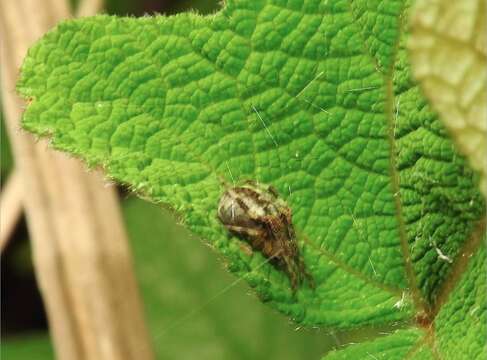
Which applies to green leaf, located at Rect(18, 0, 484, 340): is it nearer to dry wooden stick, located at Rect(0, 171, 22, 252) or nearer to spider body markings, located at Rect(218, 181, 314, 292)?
spider body markings, located at Rect(218, 181, 314, 292)

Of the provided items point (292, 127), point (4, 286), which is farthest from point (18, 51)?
point (292, 127)

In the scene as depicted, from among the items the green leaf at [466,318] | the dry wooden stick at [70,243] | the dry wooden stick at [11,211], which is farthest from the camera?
the dry wooden stick at [11,211]

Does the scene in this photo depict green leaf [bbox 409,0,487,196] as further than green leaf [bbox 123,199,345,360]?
No

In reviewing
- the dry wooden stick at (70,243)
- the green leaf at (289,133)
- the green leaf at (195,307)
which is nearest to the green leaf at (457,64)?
the green leaf at (289,133)

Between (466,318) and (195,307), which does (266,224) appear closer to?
(466,318)

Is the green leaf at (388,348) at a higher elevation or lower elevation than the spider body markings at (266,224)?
lower

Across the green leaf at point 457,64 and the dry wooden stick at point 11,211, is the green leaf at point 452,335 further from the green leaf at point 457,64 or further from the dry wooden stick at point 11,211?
the dry wooden stick at point 11,211

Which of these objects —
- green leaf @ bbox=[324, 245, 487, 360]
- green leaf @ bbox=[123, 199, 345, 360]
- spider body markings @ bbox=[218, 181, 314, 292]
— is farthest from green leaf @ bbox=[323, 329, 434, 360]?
green leaf @ bbox=[123, 199, 345, 360]

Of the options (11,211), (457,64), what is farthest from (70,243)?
(457,64)
